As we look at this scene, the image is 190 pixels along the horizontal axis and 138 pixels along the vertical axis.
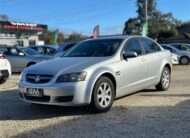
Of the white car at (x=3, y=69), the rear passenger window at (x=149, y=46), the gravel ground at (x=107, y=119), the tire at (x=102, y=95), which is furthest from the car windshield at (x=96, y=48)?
→ the white car at (x=3, y=69)

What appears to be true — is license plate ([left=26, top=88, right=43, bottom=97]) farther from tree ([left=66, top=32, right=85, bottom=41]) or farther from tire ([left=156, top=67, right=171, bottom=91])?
tree ([left=66, top=32, right=85, bottom=41])

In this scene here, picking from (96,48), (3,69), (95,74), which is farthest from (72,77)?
(3,69)

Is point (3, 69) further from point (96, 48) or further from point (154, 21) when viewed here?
point (154, 21)

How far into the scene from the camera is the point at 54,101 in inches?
301

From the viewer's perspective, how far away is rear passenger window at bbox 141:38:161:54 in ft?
32.5

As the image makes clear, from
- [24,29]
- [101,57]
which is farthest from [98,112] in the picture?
[24,29]

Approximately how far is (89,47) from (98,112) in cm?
194

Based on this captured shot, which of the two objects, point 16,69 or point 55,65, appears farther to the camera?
point 16,69

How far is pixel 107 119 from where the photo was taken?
7391 millimetres

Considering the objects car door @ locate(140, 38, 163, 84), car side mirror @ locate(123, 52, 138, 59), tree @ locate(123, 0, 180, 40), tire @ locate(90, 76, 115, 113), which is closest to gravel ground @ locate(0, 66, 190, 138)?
tire @ locate(90, 76, 115, 113)

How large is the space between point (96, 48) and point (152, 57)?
1.57m

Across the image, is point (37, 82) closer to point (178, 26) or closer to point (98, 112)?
point (98, 112)

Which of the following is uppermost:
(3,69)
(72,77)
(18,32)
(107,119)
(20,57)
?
(18,32)

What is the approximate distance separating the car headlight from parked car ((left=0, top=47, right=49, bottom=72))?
9593 mm
